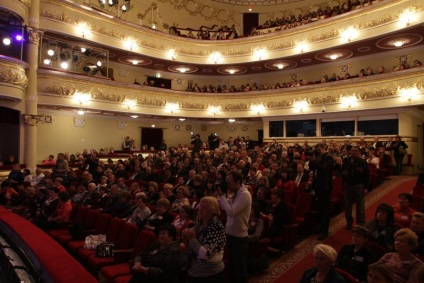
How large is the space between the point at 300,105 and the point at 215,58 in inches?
188

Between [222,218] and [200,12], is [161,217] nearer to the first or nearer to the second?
[222,218]

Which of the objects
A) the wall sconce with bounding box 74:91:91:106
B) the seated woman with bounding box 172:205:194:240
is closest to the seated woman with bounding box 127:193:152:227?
the seated woman with bounding box 172:205:194:240

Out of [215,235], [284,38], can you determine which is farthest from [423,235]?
[284,38]

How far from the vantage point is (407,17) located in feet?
35.1

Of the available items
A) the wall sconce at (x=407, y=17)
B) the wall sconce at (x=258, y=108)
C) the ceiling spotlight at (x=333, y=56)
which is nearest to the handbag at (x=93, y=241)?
the wall sconce at (x=407, y=17)

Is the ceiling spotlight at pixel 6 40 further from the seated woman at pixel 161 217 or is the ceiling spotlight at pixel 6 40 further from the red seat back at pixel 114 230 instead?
the seated woman at pixel 161 217

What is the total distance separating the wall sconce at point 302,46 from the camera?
1394 centimetres

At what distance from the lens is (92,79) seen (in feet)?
41.8

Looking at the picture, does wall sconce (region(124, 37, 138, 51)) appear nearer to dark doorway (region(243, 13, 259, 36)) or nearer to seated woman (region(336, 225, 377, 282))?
dark doorway (region(243, 13, 259, 36))

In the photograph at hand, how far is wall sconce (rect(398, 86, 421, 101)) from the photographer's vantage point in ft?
35.7

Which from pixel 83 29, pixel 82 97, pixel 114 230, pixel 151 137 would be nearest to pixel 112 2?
pixel 83 29

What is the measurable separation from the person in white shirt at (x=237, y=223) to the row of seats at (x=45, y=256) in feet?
3.77

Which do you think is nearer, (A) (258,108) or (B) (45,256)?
(B) (45,256)

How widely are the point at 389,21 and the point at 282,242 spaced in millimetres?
9958
